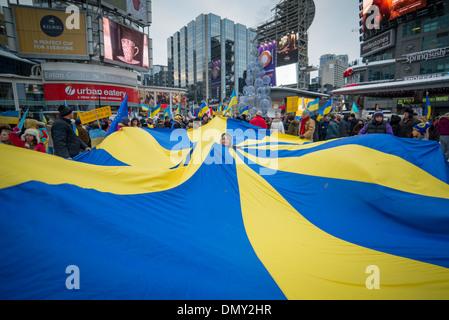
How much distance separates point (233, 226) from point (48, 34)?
35348 millimetres

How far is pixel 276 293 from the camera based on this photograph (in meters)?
1.62

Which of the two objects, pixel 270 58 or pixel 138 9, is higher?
pixel 138 9

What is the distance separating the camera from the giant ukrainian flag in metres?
1.47

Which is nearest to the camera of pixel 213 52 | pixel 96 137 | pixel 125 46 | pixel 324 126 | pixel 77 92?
pixel 96 137

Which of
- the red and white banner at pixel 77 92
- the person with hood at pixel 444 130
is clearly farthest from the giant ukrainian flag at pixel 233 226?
the red and white banner at pixel 77 92

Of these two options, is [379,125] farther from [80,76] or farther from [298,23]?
[298,23]

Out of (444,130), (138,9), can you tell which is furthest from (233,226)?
(138,9)

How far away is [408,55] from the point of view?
3319cm

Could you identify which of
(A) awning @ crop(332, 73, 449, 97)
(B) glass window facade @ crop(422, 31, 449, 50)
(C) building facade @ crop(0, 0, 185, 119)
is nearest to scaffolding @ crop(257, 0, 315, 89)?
(A) awning @ crop(332, 73, 449, 97)

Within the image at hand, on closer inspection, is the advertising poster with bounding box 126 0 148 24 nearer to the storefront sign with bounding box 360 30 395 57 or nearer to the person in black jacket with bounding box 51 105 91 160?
the person in black jacket with bounding box 51 105 91 160

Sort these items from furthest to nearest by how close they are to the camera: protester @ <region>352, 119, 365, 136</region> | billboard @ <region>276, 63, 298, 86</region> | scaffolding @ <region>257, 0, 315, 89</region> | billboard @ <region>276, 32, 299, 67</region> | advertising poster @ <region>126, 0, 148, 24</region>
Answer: scaffolding @ <region>257, 0, 315, 89</region> < billboard @ <region>276, 63, 298, 86</region> < billboard @ <region>276, 32, 299, 67</region> < advertising poster @ <region>126, 0, 148, 24</region> < protester @ <region>352, 119, 365, 136</region>

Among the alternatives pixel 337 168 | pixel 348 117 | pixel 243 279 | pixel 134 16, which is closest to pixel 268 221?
pixel 243 279

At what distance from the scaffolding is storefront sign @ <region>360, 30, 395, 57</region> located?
1070 centimetres

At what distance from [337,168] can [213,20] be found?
350 ft
